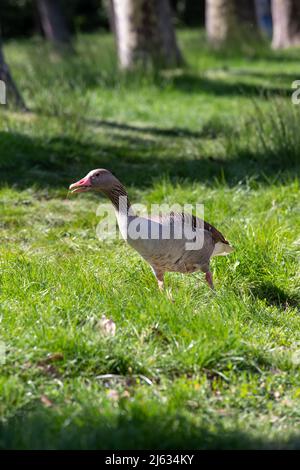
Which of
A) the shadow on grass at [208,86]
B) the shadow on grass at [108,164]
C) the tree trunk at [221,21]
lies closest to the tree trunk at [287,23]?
the tree trunk at [221,21]

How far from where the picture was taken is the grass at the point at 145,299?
3.50 m

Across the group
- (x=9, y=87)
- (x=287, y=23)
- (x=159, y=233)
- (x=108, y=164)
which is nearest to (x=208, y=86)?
(x=9, y=87)

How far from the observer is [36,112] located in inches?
375

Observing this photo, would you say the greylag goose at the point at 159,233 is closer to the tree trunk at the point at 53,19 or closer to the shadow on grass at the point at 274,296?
the shadow on grass at the point at 274,296

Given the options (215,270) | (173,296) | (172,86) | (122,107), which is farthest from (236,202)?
(172,86)

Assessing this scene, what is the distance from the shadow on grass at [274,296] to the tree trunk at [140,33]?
29.8 ft

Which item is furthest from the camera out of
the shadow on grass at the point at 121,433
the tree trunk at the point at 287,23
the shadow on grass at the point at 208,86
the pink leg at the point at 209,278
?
the tree trunk at the point at 287,23

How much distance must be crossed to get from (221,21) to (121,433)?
16827 mm

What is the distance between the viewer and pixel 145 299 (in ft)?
14.8

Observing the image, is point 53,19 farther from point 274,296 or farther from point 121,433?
point 121,433

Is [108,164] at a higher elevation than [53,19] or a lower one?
lower

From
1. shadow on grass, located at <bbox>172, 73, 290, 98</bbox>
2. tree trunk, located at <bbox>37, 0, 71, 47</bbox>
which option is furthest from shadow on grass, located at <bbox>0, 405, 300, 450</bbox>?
tree trunk, located at <bbox>37, 0, 71, 47</bbox>
